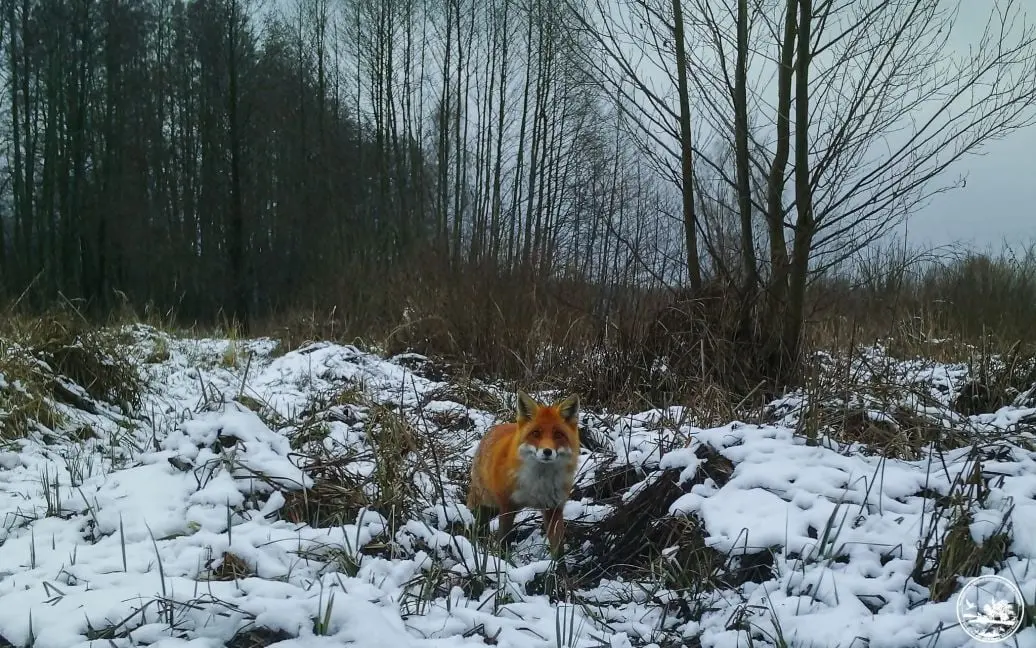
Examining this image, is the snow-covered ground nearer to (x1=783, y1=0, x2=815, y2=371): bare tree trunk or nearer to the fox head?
the fox head

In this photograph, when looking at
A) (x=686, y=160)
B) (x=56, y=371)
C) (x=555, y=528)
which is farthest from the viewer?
(x=686, y=160)

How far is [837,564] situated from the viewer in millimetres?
2848

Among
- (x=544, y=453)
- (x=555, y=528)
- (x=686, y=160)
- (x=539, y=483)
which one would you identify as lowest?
(x=555, y=528)

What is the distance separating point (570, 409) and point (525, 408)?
28 cm

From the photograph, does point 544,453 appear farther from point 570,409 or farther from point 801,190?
point 801,190

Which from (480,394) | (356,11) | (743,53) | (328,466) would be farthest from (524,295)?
(356,11)

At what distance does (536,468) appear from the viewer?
11.9 ft

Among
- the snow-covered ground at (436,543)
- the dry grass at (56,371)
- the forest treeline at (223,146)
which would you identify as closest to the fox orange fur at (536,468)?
the snow-covered ground at (436,543)

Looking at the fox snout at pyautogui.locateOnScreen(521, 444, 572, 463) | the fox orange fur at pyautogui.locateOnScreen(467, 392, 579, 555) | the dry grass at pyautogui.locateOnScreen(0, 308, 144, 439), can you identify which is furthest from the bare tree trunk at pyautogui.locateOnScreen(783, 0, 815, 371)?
the dry grass at pyautogui.locateOnScreen(0, 308, 144, 439)

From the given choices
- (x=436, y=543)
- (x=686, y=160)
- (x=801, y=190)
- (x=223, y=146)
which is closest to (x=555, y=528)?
(x=436, y=543)

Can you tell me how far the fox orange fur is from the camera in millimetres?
3590

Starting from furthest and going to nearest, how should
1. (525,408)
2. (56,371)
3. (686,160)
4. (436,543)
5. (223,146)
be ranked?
(223,146), (686,160), (56,371), (525,408), (436,543)

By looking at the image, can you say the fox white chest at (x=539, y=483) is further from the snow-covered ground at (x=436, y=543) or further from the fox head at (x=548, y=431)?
the snow-covered ground at (x=436, y=543)

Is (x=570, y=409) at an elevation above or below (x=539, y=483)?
above
